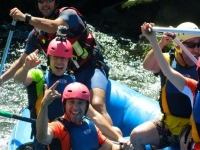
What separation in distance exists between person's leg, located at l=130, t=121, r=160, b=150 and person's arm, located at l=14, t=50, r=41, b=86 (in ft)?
3.25

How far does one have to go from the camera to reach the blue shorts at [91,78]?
16.7 feet

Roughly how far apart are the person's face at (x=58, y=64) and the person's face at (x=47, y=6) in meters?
0.85

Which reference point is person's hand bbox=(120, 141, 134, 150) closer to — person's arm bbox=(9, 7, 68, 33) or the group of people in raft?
the group of people in raft

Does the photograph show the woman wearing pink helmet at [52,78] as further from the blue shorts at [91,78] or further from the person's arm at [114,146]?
the blue shorts at [91,78]

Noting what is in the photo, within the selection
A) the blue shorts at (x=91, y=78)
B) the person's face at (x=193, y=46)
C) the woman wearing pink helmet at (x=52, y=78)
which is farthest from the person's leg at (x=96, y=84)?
the person's face at (x=193, y=46)

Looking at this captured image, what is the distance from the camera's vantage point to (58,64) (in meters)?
4.21

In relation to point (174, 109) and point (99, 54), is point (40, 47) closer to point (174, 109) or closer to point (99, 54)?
point (99, 54)

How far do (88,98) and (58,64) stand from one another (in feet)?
2.08

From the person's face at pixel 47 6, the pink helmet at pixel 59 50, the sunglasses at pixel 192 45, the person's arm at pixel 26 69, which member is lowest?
the person's arm at pixel 26 69

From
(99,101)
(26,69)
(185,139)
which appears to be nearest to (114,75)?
(99,101)

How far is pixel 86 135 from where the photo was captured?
148 inches

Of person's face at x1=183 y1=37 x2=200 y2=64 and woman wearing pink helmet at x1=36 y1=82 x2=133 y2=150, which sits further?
person's face at x1=183 y1=37 x2=200 y2=64

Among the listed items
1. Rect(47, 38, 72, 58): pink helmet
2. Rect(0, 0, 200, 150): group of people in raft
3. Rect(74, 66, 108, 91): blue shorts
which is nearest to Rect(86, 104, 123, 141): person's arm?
Rect(0, 0, 200, 150): group of people in raft

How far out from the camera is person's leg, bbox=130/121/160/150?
394 centimetres
